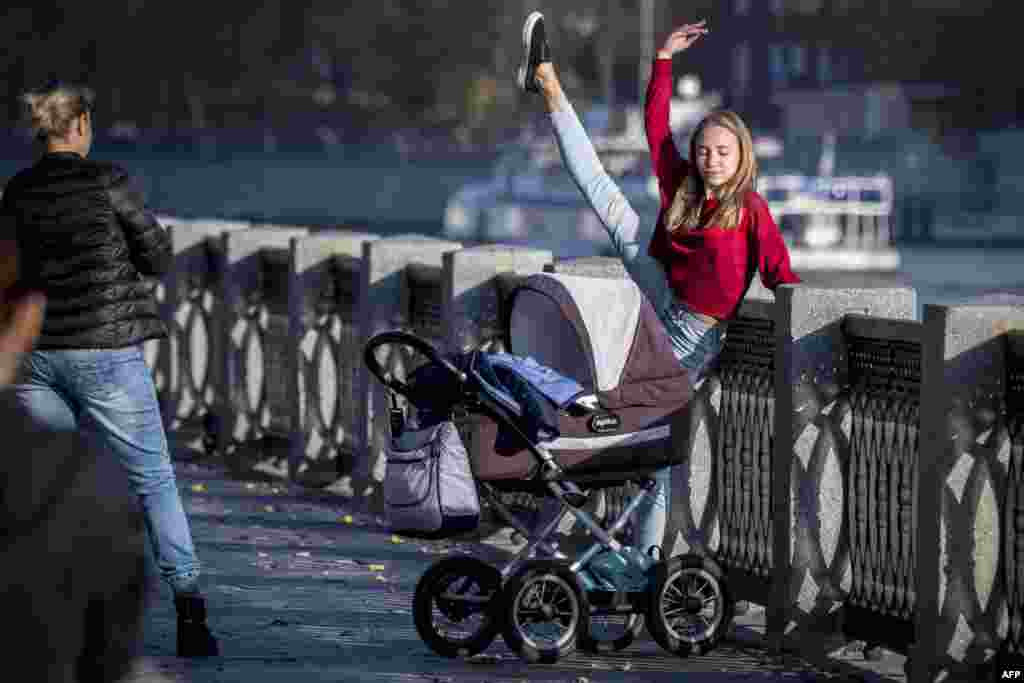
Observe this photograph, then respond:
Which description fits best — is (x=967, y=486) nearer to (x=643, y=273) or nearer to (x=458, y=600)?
(x=643, y=273)

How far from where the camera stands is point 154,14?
104m

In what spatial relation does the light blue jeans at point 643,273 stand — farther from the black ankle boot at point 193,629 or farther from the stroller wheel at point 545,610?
the black ankle boot at point 193,629

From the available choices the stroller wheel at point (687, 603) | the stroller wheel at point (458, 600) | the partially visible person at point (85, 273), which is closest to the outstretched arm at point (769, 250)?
the stroller wheel at point (687, 603)

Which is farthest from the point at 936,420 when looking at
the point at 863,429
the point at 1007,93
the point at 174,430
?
the point at 1007,93

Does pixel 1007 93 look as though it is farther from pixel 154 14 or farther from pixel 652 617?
pixel 652 617

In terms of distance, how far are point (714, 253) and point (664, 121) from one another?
0.57 metres

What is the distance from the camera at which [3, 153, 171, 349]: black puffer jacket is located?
22.9 feet

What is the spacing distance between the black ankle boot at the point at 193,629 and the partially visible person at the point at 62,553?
4497 mm

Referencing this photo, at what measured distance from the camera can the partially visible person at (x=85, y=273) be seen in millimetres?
6965

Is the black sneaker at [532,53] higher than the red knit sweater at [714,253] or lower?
Answer: higher

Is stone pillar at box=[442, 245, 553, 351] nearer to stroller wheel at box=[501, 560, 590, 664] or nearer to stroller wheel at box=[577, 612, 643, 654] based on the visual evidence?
stroller wheel at box=[577, 612, 643, 654]

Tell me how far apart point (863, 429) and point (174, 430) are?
26.5 feet

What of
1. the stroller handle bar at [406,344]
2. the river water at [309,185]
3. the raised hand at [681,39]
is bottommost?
the stroller handle bar at [406,344]

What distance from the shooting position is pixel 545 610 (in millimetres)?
7426
